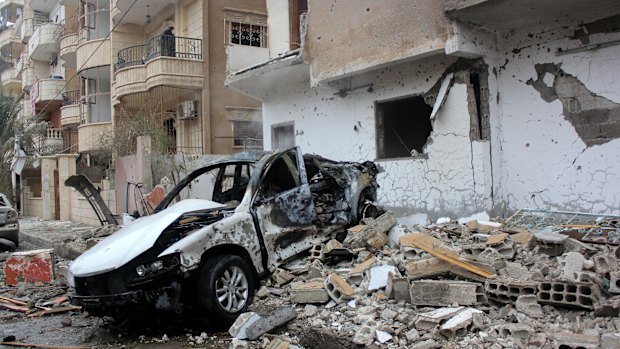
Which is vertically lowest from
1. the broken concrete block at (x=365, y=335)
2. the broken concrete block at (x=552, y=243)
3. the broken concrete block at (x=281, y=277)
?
the broken concrete block at (x=365, y=335)

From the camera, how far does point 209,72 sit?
18141 millimetres

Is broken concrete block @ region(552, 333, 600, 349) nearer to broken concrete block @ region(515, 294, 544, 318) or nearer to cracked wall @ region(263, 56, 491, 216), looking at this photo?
broken concrete block @ region(515, 294, 544, 318)

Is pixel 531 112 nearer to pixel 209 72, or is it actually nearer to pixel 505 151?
pixel 505 151

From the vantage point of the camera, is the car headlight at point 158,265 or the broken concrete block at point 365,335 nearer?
the broken concrete block at point 365,335

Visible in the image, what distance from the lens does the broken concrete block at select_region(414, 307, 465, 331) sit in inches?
169

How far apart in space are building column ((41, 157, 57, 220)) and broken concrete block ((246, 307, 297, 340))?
1882cm

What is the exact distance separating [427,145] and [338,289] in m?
4.46

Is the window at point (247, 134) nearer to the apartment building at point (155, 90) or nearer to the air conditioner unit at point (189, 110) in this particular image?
the apartment building at point (155, 90)

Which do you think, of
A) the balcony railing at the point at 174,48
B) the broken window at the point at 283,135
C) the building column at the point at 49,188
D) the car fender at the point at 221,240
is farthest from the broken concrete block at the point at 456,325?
the building column at the point at 49,188

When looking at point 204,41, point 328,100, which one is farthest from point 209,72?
point 328,100

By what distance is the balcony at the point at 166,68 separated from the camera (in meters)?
17.6

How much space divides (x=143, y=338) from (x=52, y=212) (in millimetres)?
18094

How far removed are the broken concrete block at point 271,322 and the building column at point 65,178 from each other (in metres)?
16.9

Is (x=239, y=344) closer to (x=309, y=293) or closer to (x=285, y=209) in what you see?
(x=309, y=293)
